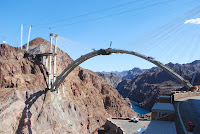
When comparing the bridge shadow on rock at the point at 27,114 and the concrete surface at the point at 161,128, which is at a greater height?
the concrete surface at the point at 161,128

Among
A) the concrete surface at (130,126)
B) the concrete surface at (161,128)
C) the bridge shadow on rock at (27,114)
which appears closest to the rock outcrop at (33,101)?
the bridge shadow on rock at (27,114)

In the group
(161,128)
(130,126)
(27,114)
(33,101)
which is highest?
(161,128)

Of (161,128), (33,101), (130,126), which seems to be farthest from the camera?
(33,101)

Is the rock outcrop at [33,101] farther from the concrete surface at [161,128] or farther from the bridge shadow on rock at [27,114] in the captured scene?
the concrete surface at [161,128]

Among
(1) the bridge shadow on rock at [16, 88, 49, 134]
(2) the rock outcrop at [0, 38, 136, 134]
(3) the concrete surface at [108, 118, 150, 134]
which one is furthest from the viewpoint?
(2) the rock outcrop at [0, 38, 136, 134]

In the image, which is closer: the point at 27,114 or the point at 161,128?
the point at 161,128

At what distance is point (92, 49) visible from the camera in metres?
39.7

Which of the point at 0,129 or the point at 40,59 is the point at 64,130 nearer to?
the point at 0,129

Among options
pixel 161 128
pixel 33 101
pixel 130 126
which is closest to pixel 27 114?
pixel 33 101

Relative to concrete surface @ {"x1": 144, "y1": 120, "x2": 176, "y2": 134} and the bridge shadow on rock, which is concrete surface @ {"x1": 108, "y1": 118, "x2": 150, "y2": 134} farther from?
the bridge shadow on rock

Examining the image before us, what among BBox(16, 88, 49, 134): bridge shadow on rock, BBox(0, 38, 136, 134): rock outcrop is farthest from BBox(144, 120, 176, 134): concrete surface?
BBox(16, 88, 49, 134): bridge shadow on rock

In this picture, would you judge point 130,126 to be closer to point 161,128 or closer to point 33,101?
point 161,128

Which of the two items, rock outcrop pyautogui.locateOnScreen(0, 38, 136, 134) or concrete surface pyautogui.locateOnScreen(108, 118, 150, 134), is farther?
rock outcrop pyautogui.locateOnScreen(0, 38, 136, 134)

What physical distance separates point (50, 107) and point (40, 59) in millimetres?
12979
